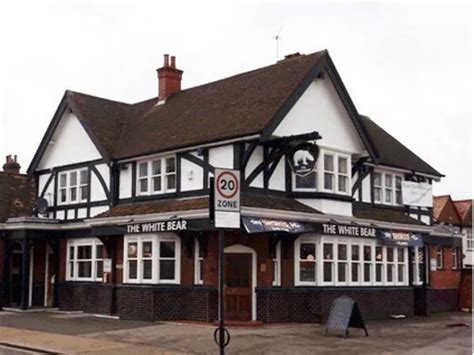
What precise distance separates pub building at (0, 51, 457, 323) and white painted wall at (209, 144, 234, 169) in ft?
0.16

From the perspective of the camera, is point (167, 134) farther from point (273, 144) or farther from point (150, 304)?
point (150, 304)

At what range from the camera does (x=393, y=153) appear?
1180 inches

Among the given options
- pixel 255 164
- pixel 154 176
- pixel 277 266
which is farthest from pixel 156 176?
A: pixel 277 266

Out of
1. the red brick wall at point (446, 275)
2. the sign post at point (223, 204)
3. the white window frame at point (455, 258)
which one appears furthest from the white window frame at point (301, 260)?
the white window frame at point (455, 258)

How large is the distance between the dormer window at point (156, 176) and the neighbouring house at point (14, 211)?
5892mm

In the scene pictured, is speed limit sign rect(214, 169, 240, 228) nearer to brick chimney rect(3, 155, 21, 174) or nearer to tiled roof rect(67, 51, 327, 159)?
tiled roof rect(67, 51, 327, 159)

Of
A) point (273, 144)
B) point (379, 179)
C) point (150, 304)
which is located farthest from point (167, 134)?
point (379, 179)

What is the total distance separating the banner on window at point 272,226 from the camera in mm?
20328

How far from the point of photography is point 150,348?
1658 cm

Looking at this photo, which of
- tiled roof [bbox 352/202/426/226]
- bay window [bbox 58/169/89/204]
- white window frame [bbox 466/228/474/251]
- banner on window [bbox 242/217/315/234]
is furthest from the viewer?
white window frame [bbox 466/228/474/251]

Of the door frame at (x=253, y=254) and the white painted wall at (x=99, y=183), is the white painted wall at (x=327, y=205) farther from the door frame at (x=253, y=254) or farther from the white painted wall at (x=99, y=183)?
the white painted wall at (x=99, y=183)

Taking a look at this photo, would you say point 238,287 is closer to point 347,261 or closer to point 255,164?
point 255,164

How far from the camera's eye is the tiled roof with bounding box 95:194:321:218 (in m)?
21.6

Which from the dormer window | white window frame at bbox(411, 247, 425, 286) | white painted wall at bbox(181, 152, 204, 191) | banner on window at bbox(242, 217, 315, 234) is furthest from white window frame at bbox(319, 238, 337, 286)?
white window frame at bbox(411, 247, 425, 286)
